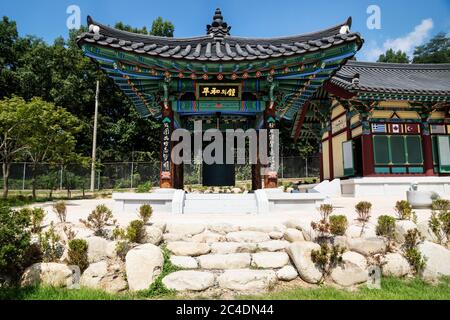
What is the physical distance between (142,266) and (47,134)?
1590 centimetres

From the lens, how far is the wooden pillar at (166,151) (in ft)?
31.1

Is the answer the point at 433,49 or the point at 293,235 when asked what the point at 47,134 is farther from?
the point at 433,49

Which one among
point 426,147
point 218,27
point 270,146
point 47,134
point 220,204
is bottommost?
point 220,204

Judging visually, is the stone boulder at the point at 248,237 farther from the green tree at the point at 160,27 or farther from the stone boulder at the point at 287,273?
the green tree at the point at 160,27

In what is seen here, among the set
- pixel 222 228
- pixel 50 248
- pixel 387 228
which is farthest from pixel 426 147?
pixel 50 248

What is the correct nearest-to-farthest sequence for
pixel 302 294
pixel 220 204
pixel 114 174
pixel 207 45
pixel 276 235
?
pixel 302 294 < pixel 276 235 < pixel 220 204 < pixel 207 45 < pixel 114 174

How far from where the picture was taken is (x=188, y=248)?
5.67 m

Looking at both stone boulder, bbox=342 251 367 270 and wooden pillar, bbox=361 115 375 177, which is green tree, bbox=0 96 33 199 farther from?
wooden pillar, bbox=361 115 375 177

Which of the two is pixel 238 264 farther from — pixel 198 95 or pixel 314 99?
pixel 314 99

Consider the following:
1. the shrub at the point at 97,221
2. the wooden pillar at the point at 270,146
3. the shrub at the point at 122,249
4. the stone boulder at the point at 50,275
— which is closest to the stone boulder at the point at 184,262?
the shrub at the point at 122,249

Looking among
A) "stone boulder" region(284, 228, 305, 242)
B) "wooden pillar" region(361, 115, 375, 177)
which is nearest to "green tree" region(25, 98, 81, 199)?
"stone boulder" region(284, 228, 305, 242)

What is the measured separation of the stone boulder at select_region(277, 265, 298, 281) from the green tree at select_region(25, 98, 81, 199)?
Result: 15903 millimetres

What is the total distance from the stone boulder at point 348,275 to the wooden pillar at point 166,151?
588 centimetres
